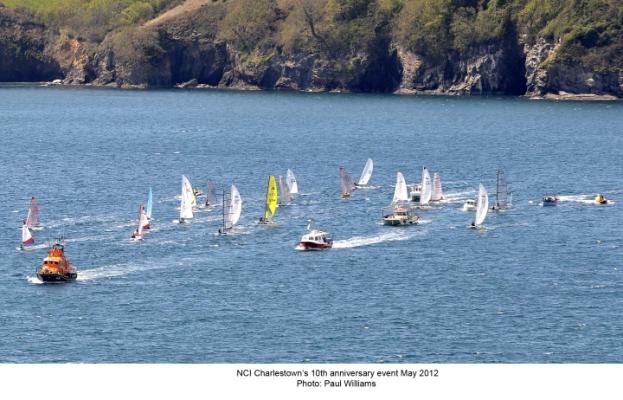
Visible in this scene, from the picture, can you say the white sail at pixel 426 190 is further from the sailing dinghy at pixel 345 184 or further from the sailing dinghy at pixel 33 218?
the sailing dinghy at pixel 33 218

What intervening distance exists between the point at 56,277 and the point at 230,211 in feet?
107

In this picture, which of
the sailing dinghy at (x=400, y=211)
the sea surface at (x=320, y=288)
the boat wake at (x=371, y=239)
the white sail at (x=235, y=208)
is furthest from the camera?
the sailing dinghy at (x=400, y=211)

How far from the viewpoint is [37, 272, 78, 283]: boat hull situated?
12675 cm

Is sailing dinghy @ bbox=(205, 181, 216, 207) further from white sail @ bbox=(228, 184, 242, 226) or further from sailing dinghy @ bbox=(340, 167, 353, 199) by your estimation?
white sail @ bbox=(228, 184, 242, 226)

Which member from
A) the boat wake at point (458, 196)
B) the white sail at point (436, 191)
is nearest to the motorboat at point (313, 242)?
the white sail at point (436, 191)

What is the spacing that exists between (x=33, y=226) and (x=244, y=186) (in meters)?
46.7

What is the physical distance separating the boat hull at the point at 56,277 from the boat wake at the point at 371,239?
29.8m

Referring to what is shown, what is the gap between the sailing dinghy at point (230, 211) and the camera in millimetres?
154500

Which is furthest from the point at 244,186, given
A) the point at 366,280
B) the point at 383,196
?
the point at 366,280

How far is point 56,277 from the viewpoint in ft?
416

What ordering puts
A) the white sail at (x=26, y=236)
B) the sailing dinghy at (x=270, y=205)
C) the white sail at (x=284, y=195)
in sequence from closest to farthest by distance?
the white sail at (x=26, y=236) < the sailing dinghy at (x=270, y=205) < the white sail at (x=284, y=195)

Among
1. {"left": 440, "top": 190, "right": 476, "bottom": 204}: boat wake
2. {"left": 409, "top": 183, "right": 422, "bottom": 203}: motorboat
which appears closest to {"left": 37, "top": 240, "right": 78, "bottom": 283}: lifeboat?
{"left": 409, "top": 183, "right": 422, "bottom": 203}: motorboat

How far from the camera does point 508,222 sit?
164m

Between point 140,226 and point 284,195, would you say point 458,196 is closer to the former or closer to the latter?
point 284,195
